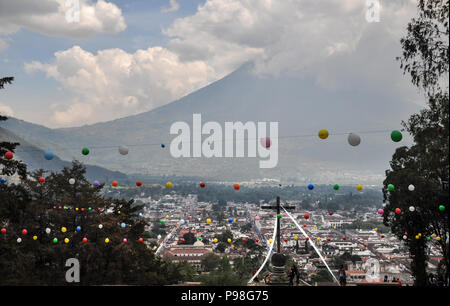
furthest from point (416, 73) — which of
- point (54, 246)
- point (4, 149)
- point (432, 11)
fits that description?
point (54, 246)

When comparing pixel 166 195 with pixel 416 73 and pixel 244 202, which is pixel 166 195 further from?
pixel 416 73

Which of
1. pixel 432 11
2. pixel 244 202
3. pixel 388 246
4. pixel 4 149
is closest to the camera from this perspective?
pixel 432 11

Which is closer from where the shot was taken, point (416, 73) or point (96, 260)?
point (416, 73)
